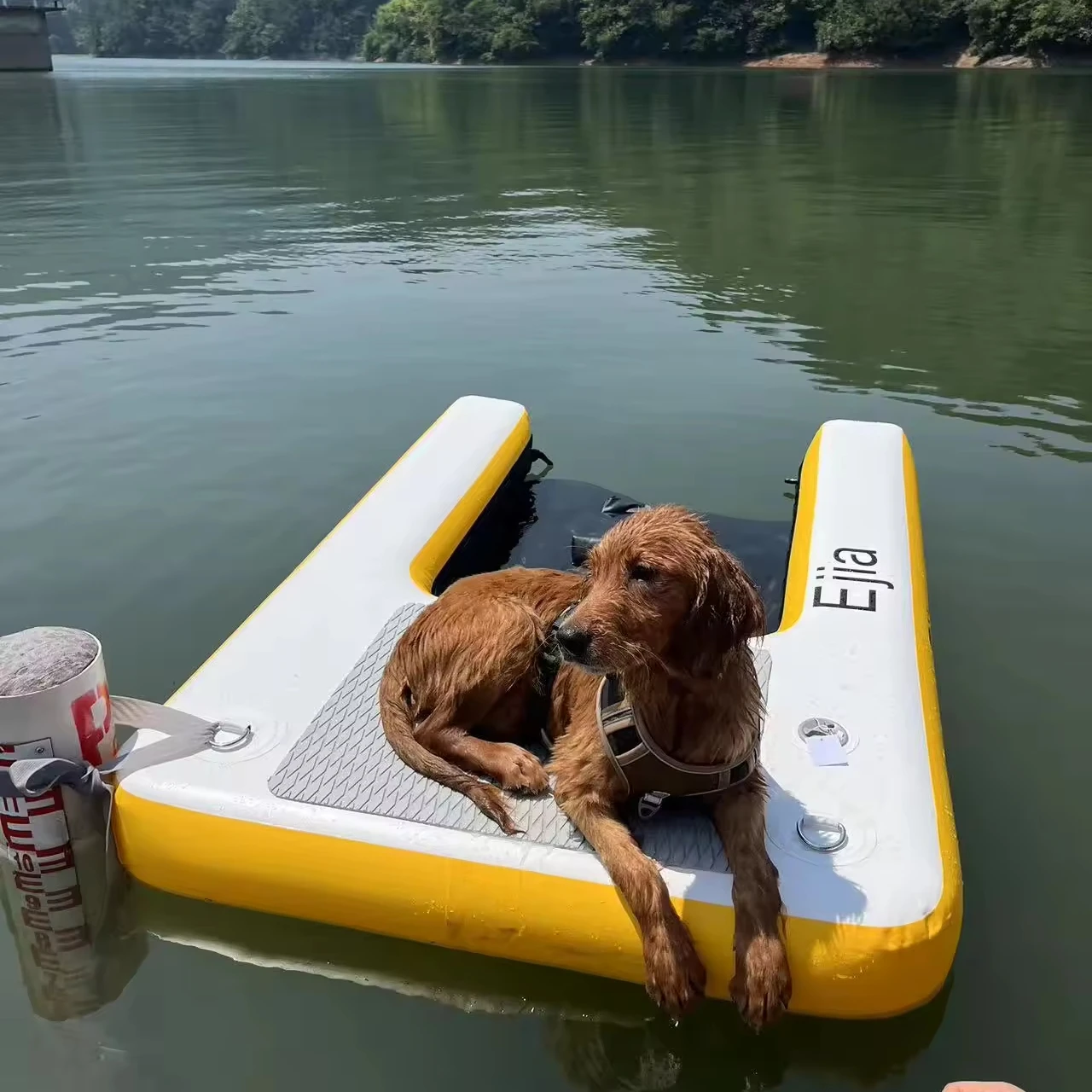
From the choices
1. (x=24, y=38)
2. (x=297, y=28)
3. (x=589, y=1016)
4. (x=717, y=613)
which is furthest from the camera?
(x=297, y=28)

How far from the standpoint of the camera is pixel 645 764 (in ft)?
11.2

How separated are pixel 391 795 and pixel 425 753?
191mm

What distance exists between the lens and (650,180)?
21.2 metres

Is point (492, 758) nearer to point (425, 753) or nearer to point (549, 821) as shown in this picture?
point (425, 753)

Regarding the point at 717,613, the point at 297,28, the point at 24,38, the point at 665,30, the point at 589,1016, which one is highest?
the point at 297,28

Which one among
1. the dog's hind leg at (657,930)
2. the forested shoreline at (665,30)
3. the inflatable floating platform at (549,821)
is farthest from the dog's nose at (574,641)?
the forested shoreline at (665,30)

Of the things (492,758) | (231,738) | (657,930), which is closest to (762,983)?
(657,930)

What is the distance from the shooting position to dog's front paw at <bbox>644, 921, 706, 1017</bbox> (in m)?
3.23

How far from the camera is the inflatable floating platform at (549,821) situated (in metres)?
3.37

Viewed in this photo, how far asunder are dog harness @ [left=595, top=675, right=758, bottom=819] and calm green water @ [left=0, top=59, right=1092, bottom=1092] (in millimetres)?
820

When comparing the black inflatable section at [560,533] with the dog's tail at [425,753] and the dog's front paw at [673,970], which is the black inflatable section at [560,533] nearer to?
the dog's tail at [425,753]

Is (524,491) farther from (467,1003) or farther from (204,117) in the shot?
(204,117)

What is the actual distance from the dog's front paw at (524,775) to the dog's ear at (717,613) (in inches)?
37.4

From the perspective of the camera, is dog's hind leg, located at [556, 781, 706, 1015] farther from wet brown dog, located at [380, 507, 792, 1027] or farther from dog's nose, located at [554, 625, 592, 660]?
dog's nose, located at [554, 625, 592, 660]
